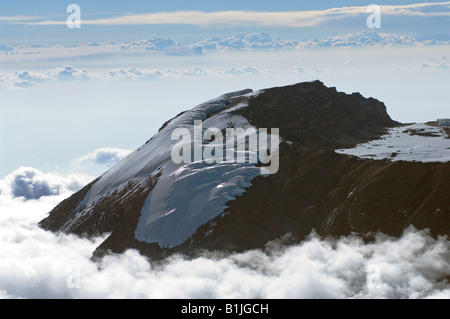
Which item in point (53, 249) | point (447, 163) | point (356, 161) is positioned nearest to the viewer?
point (447, 163)

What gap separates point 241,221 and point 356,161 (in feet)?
67.7

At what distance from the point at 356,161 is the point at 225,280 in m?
28.8

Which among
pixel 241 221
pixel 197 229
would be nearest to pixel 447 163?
pixel 241 221

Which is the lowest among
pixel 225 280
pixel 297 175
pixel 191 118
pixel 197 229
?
pixel 225 280

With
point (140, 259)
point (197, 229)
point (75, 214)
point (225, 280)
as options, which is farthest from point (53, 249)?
point (225, 280)

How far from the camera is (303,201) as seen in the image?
85750 mm

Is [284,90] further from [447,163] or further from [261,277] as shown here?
[261,277]

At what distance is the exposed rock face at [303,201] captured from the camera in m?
77.4

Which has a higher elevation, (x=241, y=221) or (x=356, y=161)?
(x=356, y=161)

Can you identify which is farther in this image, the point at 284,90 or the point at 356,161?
the point at 284,90

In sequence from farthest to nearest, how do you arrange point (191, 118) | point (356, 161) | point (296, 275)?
point (191, 118) → point (356, 161) → point (296, 275)

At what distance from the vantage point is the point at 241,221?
83375 mm

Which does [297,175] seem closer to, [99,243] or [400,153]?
[400,153]

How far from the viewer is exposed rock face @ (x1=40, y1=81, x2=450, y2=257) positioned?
77438mm
